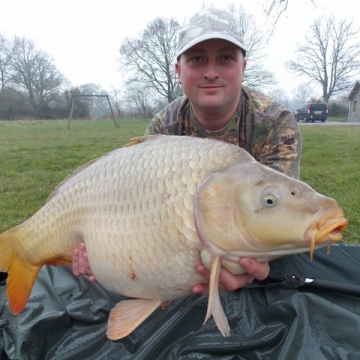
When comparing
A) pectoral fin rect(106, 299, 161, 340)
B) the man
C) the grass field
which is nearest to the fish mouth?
pectoral fin rect(106, 299, 161, 340)

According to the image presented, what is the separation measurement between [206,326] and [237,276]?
0.39 m

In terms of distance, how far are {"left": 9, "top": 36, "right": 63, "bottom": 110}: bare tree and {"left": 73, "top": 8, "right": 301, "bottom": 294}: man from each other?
25058 millimetres

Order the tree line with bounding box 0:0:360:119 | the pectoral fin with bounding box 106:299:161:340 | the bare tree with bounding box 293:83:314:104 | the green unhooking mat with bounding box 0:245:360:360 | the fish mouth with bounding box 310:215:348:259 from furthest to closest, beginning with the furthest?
the bare tree with bounding box 293:83:314:104 < the tree line with bounding box 0:0:360:119 < the green unhooking mat with bounding box 0:245:360:360 < the pectoral fin with bounding box 106:299:161:340 < the fish mouth with bounding box 310:215:348:259

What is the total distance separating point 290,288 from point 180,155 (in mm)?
675

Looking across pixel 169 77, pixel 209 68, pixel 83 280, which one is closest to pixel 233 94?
pixel 209 68

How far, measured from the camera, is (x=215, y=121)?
1532mm

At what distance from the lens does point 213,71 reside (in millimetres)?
1338

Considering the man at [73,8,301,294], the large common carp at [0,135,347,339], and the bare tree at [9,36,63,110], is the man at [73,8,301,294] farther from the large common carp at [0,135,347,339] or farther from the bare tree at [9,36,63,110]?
the bare tree at [9,36,63,110]

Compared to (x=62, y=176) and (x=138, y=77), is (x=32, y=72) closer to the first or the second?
(x=138, y=77)

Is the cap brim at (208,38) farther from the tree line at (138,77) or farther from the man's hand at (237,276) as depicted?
the tree line at (138,77)

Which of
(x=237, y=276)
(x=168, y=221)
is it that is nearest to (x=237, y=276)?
(x=237, y=276)

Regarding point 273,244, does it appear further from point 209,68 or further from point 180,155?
point 209,68

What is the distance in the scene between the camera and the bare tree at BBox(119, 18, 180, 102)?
21688 millimetres

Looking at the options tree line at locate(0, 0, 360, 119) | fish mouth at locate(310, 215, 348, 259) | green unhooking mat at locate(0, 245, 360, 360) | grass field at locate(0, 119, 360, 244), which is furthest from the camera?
tree line at locate(0, 0, 360, 119)
